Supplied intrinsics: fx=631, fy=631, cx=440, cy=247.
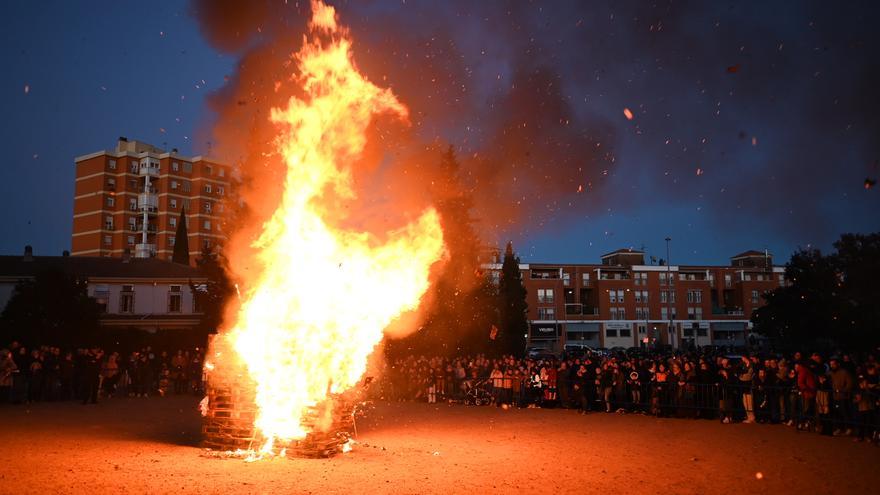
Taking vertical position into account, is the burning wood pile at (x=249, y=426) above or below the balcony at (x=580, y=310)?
below

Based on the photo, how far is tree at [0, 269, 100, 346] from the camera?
38.0 meters

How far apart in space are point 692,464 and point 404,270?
6881 millimetres

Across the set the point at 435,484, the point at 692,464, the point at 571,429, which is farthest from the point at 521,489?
the point at 571,429

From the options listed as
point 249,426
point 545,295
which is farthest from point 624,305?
point 249,426

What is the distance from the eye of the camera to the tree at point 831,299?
41781 mm

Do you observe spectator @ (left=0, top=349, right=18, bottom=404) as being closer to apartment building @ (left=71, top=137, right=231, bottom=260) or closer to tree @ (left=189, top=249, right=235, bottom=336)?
tree @ (left=189, top=249, right=235, bottom=336)

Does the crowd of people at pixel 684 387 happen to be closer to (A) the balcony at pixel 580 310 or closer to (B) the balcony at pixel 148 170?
(A) the balcony at pixel 580 310

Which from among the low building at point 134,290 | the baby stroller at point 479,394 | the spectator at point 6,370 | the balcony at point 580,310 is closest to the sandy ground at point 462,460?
the spectator at point 6,370

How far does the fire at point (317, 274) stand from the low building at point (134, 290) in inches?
1770

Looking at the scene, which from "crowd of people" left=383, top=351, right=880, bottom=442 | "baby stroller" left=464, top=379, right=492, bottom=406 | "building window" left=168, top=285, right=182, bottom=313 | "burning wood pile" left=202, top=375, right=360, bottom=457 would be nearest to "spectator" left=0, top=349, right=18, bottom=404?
"burning wood pile" left=202, top=375, right=360, bottom=457

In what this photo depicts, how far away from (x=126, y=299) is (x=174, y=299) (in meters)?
3.93

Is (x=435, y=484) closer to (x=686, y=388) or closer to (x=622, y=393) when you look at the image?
(x=686, y=388)

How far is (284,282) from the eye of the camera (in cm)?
1263

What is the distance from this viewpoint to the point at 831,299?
46.0 m
